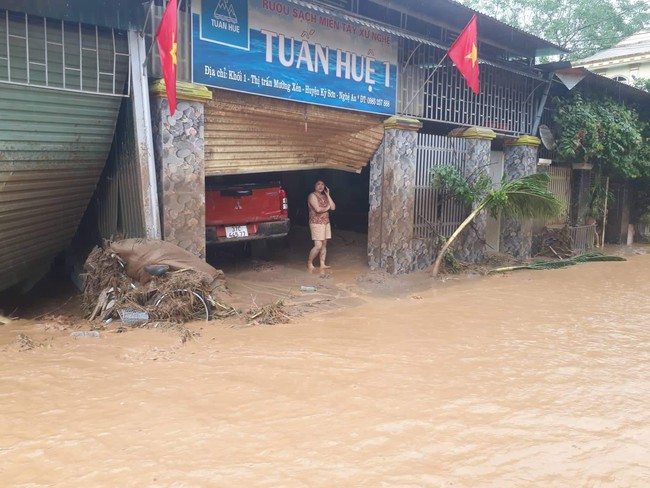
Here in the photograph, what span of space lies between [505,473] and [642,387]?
6.80ft

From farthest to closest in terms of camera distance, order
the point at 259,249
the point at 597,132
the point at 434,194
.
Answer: the point at 597,132 < the point at 434,194 < the point at 259,249

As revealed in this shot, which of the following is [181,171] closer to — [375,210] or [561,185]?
[375,210]

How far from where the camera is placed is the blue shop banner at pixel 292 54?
22.2 feet

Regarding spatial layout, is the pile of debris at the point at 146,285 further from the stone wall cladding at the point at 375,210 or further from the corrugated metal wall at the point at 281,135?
the stone wall cladding at the point at 375,210

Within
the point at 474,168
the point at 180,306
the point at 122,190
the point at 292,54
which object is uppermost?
the point at 292,54

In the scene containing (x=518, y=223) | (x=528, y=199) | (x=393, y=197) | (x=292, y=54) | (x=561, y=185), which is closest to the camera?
(x=292, y=54)

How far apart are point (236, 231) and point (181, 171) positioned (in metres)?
2.14

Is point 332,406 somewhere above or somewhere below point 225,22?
below

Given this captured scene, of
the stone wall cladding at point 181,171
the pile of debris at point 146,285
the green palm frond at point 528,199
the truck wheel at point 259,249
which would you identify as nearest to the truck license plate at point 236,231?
the truck wheel at point 259,249

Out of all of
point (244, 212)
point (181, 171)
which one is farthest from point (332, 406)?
point (244, 212)

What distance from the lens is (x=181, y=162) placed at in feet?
21.5

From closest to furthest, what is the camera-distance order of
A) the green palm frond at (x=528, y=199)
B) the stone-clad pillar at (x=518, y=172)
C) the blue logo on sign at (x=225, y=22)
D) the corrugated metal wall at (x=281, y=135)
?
1. the blue logo on sign at (x=225, y=22)
2. the corrugated metal wall at (x=281, y=135)
3. the green palm frond at (x=528, y=199)
4. the stone-clad pillar at (x=518, y=172)

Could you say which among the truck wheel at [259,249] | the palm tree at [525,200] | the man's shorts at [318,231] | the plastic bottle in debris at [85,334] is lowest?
the plastic bottle in debris at [85,334]

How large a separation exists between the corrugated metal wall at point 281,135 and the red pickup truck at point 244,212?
80 cm
